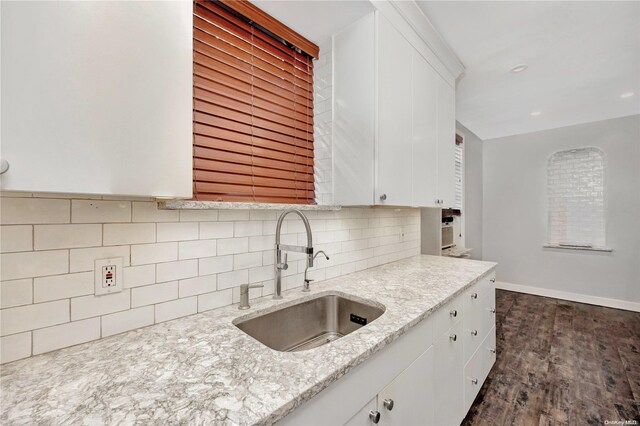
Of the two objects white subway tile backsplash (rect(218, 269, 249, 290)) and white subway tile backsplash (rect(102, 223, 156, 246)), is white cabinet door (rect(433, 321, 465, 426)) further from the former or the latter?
white subway tile backsplash (rect(102, 223, 156, 246))

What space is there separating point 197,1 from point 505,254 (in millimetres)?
5358

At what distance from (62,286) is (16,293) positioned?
0.09 metres

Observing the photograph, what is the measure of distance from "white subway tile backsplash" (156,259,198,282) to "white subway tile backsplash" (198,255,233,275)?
28 mm

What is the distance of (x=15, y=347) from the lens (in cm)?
75

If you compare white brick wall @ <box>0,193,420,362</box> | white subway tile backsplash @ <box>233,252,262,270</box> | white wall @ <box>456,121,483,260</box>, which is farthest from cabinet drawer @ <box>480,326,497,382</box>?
white wall @ <box>456,121,483,260</box>

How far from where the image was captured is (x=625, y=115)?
370cm

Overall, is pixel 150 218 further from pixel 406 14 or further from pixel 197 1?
pixel 406 14

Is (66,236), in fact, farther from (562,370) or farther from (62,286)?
(562,370)

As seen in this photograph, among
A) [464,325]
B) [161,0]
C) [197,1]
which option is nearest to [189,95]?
[161,0]

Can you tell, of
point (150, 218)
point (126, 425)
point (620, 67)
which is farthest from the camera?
point (620, 67)

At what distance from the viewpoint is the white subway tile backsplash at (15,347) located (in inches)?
29.0

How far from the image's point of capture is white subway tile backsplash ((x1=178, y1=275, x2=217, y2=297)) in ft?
3.50

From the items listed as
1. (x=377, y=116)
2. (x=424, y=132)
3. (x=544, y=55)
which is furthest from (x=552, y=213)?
(x=377, y=116)

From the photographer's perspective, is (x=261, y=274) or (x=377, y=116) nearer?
(x=261, y=274)
